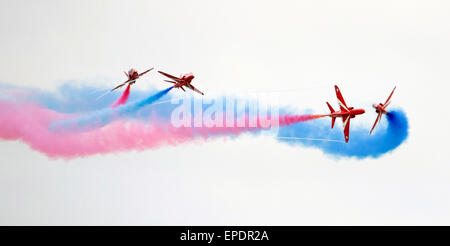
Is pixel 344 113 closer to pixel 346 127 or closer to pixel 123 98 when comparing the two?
pixel 346 127

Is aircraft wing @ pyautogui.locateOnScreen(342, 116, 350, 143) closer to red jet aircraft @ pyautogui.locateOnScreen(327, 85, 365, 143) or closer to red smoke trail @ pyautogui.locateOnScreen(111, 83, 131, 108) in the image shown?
red jet aircraft @ pyautogui.locateOnScreen(327, 85, 365, 143)

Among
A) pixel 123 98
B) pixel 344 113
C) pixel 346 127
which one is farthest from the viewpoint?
pixel 123 98

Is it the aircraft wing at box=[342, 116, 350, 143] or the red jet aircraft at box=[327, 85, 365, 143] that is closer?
the red jet aircraft at box=[327, 85, 365, 143]

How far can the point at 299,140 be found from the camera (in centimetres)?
5269

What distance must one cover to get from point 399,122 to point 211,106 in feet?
39.4

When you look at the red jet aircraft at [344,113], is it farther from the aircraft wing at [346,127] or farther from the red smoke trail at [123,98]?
the red smoke trail at [123,98]

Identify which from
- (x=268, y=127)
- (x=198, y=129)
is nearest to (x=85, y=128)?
(x=198, y=129)

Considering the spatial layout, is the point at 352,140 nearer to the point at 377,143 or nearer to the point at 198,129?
the point at 377,143

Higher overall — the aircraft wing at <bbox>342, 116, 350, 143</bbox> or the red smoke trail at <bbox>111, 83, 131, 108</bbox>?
the red smoke trail at <bbox>111, 83, 131, 108</bbox>

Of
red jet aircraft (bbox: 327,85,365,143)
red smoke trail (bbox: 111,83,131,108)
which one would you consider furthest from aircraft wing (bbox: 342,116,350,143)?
red smoke trail (bbox: 111,83,131,108)

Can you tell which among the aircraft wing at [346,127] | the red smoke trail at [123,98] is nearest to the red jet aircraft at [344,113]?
the aircraft wing at [346,127]

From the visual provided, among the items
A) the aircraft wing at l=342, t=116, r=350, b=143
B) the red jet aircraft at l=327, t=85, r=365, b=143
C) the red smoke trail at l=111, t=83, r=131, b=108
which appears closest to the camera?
the red jet aircraft at l=327, t=85, r=365, b=143

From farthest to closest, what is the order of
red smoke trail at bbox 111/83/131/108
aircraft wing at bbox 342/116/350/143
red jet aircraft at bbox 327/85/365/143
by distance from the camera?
red smoke trail at bbox 111/83/131/108 → aircraft wing at bbox 342/116/350/143 → red jet aircraft at bbox 327/85/365/143

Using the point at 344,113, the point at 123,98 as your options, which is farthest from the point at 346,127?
the point at 123,98
